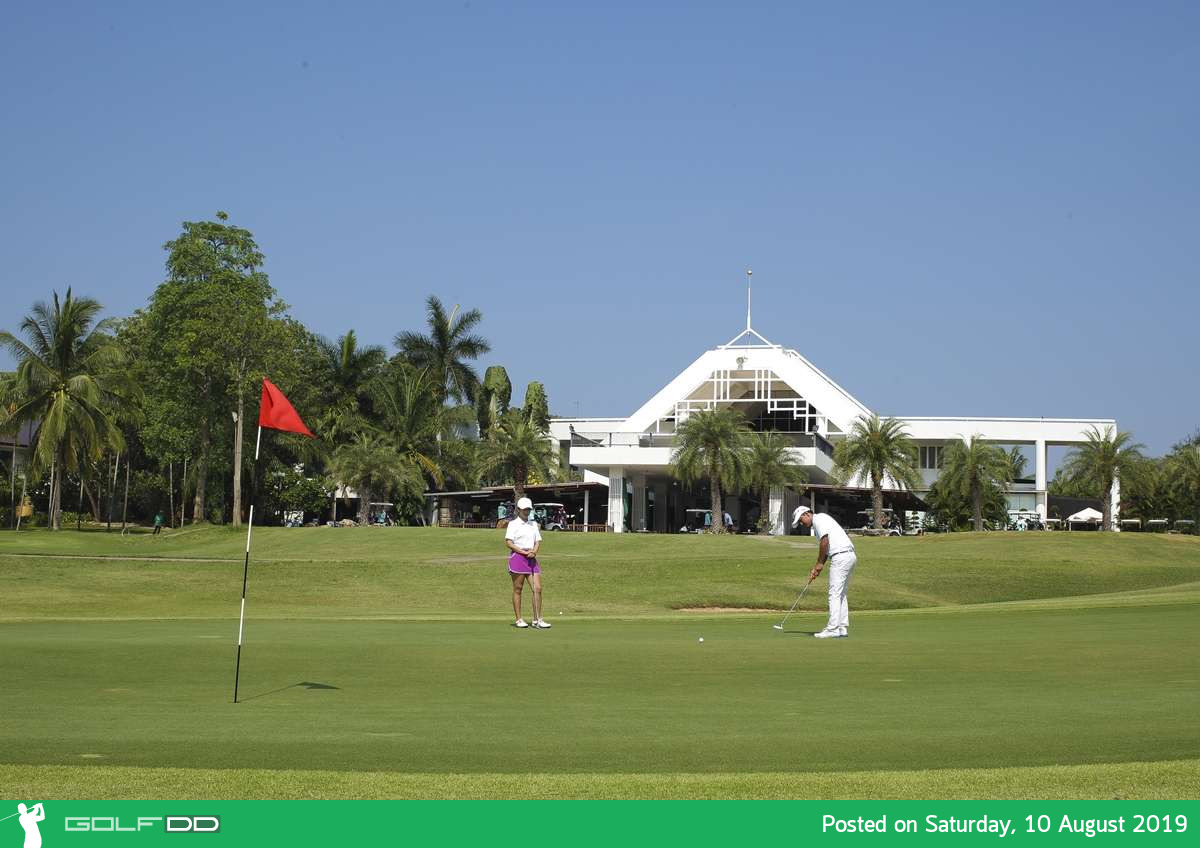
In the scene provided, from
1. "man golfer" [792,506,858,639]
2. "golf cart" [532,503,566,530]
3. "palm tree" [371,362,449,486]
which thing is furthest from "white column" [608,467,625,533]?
"man golfer" [792,506,858,639]

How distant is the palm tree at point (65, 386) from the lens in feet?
229

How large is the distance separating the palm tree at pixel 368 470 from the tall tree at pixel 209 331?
6.74 meters

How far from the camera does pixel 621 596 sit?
40062mm

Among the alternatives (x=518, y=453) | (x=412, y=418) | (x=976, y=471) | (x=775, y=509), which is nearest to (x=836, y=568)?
(x=775, y=509)

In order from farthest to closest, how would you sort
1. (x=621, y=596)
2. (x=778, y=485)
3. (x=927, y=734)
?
(x=778, y=485) < (x=621, y=596) < (x=927, y=734)

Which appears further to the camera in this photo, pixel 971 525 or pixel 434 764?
pixel 971 525

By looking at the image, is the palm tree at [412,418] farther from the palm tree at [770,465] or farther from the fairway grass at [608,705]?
the fairway grass at [608,705]

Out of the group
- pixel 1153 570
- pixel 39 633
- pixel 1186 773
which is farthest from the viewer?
pixel 1153 570

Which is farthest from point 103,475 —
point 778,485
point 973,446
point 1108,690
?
point 1108,690

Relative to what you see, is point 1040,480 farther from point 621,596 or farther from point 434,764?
point 434,764

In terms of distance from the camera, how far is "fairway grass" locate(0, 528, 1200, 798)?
826 centimetres

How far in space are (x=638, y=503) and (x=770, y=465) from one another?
1253 cm

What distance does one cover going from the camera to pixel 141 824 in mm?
7043

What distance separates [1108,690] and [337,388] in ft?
301
